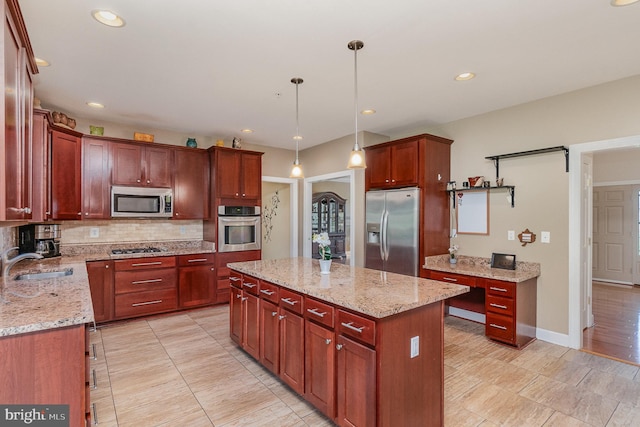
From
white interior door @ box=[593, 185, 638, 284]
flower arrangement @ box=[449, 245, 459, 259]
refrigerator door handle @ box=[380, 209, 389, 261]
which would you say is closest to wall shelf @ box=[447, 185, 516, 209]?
flower arrangement @ box=[449, 245, 459, 259]

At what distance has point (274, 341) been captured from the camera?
264cm

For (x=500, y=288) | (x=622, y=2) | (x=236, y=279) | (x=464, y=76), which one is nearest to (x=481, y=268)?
(x=500, y=288)

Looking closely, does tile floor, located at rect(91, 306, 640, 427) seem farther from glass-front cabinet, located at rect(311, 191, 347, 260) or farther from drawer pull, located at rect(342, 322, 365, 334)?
glass-front cabinet, located at rect(311, 191, 347, 260)

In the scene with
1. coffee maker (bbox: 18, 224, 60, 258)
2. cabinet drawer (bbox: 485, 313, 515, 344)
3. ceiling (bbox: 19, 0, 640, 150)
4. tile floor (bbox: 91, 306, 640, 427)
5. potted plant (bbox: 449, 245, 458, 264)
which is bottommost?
tile floor (bbox: 91, 306, 640, 427)

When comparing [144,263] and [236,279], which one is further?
[144,263]

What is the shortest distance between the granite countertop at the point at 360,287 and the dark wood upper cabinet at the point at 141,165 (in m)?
2.35

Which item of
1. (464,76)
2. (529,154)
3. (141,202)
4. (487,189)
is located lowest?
(141,202)

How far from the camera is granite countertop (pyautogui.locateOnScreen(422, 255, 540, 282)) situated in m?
3.50

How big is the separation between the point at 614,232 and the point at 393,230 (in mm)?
5474

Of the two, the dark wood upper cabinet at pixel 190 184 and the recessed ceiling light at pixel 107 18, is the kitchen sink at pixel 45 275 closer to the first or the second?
the dark wood upper cabinet at pixel 190 184

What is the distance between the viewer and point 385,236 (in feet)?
14.9

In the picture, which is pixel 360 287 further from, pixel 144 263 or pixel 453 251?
pixel 144 263

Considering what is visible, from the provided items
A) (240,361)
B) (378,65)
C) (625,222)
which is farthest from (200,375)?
(625,222)

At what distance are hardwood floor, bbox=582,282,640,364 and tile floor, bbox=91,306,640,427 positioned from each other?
332 millimetres
